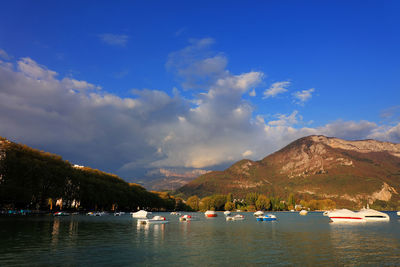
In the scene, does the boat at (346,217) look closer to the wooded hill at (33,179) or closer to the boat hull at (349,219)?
the boat hull at (349,219)

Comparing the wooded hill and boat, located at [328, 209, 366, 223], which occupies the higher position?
the wooded hill

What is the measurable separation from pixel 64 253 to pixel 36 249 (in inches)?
215

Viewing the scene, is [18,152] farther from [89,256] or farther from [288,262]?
[288,262]

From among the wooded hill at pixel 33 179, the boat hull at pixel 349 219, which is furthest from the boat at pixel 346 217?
the wooded hill at pixel 33 179

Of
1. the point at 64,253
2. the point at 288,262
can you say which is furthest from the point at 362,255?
the point at 64,253

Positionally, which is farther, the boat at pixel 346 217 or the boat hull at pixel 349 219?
the boat at pixel 346 217

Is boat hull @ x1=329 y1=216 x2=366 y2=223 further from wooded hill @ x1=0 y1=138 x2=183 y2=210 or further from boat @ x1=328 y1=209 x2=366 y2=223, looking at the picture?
wooded hill @ x1=0 y1=138 x2=183 y2=210

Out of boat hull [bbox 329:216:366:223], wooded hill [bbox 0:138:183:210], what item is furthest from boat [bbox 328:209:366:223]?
wooded hill [bbox 0:138:183:210]

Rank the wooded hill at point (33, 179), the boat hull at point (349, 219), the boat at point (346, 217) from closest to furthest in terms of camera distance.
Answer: the wooded hill at point (33, 179), the boat hull at point (349, 219), the boat at point (346, 217)

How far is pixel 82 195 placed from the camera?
17488 centimetres

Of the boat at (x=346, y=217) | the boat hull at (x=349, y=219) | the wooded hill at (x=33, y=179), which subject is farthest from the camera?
the boat at (x=346, y=217)

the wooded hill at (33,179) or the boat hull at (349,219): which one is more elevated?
the wooded hill at (33,179)

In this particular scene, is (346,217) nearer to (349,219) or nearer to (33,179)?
(349,219)

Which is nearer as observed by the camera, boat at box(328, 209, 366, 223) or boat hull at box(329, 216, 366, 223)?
boat hull at box(329, 216, 366, 223)
